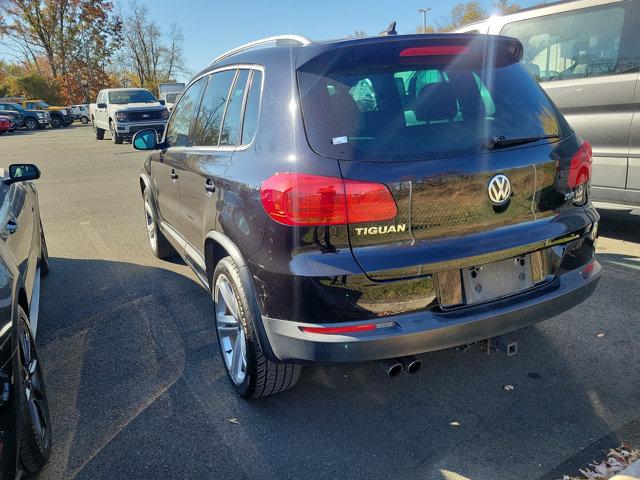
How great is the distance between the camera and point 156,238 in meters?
5.45

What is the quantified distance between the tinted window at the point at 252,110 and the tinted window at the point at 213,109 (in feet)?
1.37

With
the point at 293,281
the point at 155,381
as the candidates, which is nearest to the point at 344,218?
the point at 293,281

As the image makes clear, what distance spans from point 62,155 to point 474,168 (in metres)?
18.0

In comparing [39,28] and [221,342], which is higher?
[39,28]

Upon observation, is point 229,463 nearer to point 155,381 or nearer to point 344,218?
point 155,381

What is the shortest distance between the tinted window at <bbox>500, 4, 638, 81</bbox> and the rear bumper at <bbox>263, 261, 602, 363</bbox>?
3.46 m

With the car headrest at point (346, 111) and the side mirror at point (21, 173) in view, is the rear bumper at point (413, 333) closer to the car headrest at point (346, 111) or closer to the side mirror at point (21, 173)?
the car headrest at point (346, 111)

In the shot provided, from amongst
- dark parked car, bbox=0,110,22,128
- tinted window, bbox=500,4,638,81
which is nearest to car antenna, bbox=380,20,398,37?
tinted window, bbox=500,4,638,81

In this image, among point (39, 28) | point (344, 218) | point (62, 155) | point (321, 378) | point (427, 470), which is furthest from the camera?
point (39, 28)

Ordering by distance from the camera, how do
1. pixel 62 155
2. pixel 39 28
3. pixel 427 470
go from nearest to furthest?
pixel 427 470, pixel 62 155, pixel 39 28

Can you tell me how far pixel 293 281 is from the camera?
7.39ft

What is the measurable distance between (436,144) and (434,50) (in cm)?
53

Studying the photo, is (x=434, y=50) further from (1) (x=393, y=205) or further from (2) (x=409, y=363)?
(2) (x=409, y=363)

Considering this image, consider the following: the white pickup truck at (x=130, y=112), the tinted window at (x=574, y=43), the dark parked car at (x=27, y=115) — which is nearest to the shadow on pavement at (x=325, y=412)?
the tinted window at (x=574, y=43)
